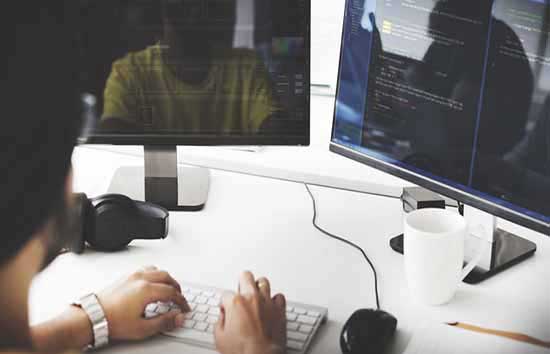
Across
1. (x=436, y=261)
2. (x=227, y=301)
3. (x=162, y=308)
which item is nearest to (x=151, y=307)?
(x=162, y=308)

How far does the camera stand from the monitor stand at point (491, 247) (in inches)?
52.5

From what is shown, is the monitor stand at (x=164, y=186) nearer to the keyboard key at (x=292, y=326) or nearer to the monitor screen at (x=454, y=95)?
the monitor screen at (x=454, y=95)

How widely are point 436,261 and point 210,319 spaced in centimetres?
35

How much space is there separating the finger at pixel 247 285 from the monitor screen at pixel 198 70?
1.20 feet

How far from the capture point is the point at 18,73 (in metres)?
0.67

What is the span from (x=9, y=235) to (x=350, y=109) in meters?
0.86

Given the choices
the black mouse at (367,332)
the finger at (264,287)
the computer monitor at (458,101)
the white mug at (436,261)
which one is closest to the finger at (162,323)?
the finger at (264,287)

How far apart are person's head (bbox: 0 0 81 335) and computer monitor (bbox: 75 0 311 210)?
71 centimetres

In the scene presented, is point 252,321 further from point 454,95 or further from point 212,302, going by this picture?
point 454,95

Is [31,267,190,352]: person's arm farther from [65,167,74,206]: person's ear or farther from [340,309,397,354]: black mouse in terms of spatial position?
[65,167,74,206]: person's ear

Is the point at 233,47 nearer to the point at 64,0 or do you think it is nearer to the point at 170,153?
the point at 170,153

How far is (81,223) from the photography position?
4.53 ft

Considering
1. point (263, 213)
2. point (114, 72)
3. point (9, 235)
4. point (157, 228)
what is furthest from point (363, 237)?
point (9, 235)

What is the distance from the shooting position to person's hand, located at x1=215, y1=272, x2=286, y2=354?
1121mm
